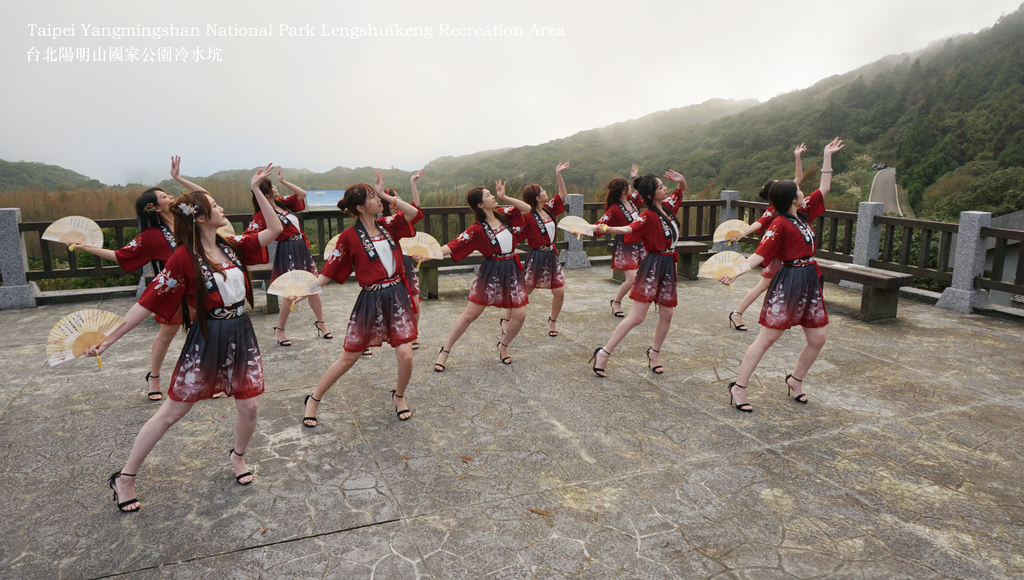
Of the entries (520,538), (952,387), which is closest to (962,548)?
(520,538)

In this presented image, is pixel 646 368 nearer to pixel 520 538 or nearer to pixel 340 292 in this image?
pixel 520 538

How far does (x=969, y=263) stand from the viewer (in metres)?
7.50

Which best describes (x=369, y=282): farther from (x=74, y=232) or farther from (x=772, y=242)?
(x=772, y=242)

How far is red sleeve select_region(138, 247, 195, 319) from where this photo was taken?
3014mm

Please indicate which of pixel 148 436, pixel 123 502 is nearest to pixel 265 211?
pixel 148 436

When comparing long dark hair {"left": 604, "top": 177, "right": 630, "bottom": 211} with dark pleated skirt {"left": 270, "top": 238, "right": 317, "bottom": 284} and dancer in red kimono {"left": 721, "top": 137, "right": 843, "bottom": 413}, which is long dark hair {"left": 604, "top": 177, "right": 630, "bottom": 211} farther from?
dark pleated skirt {"left": 270, "top": 238, "right": 317, "bottom": 284}

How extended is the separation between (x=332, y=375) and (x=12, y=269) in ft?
21.0

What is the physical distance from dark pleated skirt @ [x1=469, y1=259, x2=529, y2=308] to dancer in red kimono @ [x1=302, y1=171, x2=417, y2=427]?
117 centimetres

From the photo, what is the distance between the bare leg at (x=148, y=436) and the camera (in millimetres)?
3098

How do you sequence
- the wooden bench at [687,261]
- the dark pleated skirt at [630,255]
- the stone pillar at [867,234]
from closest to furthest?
the dark pleated skirt at [630,255], the stone pillar at [867,234], the wooden bench at [687,261]

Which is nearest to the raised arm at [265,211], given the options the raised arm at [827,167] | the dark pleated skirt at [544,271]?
the dark pleated skirt at [544,271]

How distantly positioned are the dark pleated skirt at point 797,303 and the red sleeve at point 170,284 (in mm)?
3609

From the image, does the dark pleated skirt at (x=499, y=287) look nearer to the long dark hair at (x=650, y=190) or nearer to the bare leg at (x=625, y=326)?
the bare leg at (x=625, y=326)

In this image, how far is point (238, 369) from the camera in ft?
10.5
